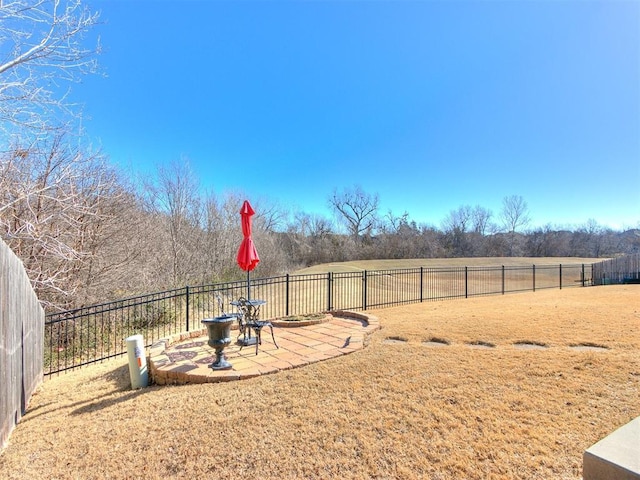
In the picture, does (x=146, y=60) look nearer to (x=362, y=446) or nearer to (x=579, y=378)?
(x=362, y=446)

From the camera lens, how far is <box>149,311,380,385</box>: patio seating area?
370 cm

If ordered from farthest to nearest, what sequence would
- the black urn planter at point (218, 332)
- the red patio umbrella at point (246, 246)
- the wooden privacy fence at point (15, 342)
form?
the red patio umbrella at point (246, 246)
the black urn planter at point (218, 332)
the wooden privacy fence at point (15, 342)

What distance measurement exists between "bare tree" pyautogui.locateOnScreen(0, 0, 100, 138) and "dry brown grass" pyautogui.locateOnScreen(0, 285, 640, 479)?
3987mm

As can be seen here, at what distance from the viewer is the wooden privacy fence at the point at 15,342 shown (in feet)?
9.23

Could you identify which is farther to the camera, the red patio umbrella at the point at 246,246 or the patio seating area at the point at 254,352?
the red patio umbrella at the point at 246,246

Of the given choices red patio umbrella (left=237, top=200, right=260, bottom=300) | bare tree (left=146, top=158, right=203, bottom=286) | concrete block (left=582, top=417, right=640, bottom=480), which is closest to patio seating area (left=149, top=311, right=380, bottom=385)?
red patio umbrella (left=237, top=200, right=260, bottom=300)

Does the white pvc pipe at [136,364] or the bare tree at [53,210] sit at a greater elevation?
the bare tree at [53,210]

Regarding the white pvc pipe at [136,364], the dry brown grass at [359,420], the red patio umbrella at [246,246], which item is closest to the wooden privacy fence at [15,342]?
the dry brown grass at [359,420]

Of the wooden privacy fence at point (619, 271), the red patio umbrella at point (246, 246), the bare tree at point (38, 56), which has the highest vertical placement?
the bare tree at point (38, 56)

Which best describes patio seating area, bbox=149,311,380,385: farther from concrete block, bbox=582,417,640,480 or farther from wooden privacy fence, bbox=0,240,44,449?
concrete block, bbox=582,417,640,480

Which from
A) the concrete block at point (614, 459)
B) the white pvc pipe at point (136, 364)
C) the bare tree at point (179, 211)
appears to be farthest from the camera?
the bare tree at point (179, 211)

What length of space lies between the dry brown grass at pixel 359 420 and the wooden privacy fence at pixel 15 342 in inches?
8.7

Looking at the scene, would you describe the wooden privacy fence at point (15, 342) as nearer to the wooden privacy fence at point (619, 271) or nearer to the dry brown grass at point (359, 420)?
the dry brown grass at point (359, 420)

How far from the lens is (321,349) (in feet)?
14.9
